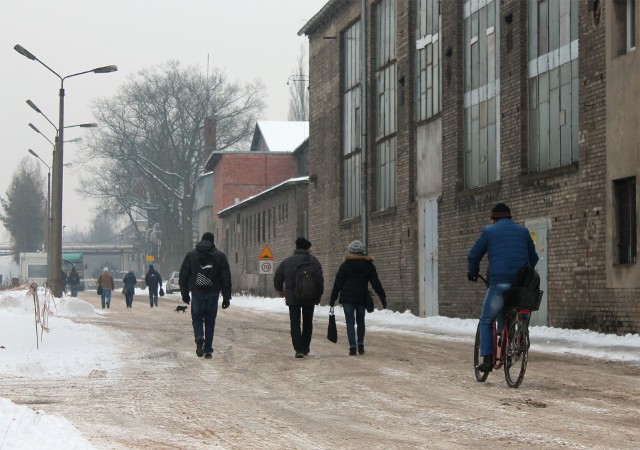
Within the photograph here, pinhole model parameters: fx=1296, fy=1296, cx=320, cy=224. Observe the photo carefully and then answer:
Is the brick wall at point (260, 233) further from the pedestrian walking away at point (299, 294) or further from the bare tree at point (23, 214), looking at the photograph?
the bare tree at point (23, 214)

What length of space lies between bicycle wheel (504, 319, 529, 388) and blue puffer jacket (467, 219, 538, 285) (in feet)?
1.60

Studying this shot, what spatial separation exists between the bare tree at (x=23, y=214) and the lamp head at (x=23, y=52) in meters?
107

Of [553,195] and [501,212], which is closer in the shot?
[501,212]

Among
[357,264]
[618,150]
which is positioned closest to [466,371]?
[357,264]

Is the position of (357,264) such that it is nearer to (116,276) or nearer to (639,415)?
(639,415)

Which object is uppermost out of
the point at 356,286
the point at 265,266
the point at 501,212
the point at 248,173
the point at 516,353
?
the point at 248,173

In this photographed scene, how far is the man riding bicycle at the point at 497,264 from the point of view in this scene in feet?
43.1

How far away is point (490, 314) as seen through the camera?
1318 cm

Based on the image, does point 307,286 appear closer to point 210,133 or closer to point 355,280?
point 355,280

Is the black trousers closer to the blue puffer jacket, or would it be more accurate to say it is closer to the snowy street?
the snowy street

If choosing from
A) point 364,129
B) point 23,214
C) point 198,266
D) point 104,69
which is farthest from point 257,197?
point 23,214

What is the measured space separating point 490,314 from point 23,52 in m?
33.9

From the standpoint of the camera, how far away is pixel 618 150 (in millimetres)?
24531

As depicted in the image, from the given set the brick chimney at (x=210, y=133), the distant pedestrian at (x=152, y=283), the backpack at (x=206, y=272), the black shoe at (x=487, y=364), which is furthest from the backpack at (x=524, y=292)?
the brick chimney at (x=210, y=133)
